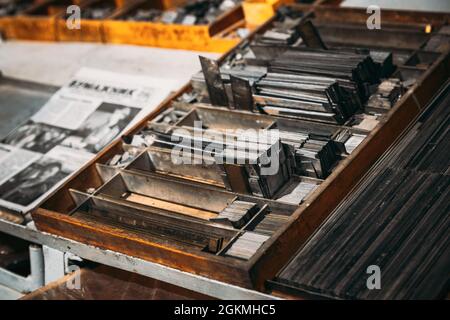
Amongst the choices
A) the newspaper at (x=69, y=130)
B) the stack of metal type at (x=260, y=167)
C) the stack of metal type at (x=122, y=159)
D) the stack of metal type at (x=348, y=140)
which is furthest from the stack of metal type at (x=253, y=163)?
the newspaper at (x=69, y=130)

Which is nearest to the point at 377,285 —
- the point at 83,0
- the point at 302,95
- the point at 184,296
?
the point at 184,296

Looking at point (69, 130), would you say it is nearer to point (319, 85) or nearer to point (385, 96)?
point (319, 85)

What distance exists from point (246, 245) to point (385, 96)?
3.52ft

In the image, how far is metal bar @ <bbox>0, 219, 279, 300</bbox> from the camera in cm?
249

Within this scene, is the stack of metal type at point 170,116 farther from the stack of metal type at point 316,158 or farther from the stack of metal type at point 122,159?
the stack of metal type at point 316,158

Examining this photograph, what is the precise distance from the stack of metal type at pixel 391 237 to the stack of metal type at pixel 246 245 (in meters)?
0.14

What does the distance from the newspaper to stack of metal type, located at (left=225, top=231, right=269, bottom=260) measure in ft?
3.76

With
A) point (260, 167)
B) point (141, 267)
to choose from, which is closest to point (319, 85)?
point (260, 167)

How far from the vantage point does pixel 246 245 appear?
2.58 metres

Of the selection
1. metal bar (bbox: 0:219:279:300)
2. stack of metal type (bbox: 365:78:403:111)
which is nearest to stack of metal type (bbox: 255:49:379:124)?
stack of metal type (bbox: 365:78:403:111)

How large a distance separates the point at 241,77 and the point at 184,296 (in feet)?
3.71

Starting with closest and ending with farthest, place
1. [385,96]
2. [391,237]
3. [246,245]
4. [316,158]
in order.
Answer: [391,237], [246,245], [316,158], [385,96]

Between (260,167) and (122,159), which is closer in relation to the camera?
(260,167)

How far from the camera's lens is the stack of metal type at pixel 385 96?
10.5 ft
